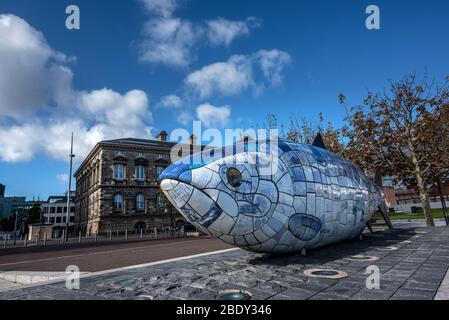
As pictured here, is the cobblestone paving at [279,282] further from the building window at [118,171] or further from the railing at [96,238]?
the building window at [118,171]

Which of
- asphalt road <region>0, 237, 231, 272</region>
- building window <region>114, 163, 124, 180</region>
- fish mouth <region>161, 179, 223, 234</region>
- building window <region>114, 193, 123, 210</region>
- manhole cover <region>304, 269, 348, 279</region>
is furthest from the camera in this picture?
building window <region>114, 163, 124, 180</region>

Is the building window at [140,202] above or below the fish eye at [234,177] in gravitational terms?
above

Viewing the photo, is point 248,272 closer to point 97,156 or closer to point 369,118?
point 369,118

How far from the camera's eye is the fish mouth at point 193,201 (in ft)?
19.1

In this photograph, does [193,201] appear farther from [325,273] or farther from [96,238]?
[96,238]

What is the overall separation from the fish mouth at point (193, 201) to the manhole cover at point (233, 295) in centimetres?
140

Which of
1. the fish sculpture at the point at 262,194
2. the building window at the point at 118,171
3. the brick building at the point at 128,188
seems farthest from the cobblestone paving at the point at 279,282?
the building window at the point at 118,171

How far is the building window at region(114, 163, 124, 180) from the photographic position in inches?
1708

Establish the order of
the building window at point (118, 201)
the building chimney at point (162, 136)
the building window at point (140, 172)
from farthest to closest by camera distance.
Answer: the building chimney at point (162, 136)
the building window at point (140, 172)
the building window at point (118, 201)

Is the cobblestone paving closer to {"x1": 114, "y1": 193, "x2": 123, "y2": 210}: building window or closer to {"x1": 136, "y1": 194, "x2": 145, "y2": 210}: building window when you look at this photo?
{"x1": 114, "y1": 193, "x2": 123, "y2": 210}: building window

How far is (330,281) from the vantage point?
5.70 metres

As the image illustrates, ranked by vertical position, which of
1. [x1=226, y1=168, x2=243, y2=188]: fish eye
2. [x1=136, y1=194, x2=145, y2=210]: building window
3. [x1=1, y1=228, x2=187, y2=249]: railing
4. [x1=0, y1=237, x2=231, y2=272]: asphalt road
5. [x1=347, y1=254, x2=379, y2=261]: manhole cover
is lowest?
[x1=1, y1=228, x2=187, y2=249]: railing

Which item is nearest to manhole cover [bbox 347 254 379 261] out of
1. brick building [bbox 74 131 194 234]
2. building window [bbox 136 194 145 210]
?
brick building [bbox 74 131 194 234]
